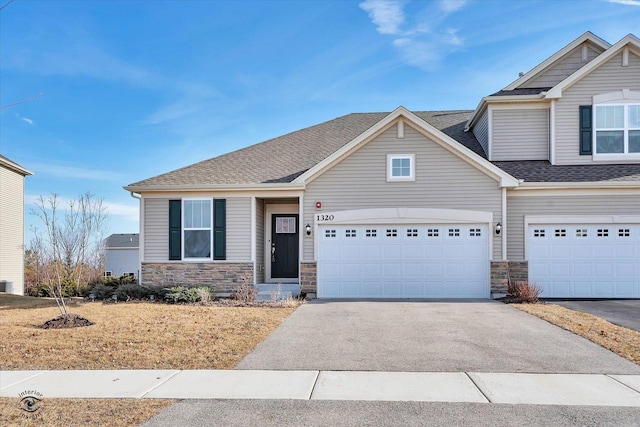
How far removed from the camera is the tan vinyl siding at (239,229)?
14828 mm

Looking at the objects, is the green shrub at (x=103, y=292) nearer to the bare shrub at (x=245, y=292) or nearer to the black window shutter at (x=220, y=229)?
the black window shutter at (x=220, y=229)

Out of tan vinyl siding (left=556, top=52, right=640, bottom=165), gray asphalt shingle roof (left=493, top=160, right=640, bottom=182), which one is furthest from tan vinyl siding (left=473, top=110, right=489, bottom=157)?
tan vinyl siding (left=556, top=52, right=640, bottom=165)

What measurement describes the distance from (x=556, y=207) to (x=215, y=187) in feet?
33.8

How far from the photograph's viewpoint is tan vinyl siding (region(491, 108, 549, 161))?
1559 cm

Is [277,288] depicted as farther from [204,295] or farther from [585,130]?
[585,130]

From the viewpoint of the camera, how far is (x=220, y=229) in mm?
14867

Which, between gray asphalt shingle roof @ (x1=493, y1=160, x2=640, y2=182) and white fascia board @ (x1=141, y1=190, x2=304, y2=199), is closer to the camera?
gray asphalt shingle roof @ (x1=493, y1=160, x2=640, y2=182)

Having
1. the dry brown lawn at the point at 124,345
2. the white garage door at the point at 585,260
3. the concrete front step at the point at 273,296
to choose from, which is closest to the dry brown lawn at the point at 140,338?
the dry brown lawn at the point at 124,345

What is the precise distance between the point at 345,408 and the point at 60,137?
19762 millimetres

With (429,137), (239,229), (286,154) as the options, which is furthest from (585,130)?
(239,229)

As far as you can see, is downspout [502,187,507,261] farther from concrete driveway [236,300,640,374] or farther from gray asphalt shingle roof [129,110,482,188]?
gray asphalt shingle roof [129,110,482,188]

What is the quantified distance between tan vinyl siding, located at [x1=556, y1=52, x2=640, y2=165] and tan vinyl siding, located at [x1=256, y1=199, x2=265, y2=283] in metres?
9.68

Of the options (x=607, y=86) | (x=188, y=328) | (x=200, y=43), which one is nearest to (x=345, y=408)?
(x=188, y=328)

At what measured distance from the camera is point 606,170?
47.5 feet
